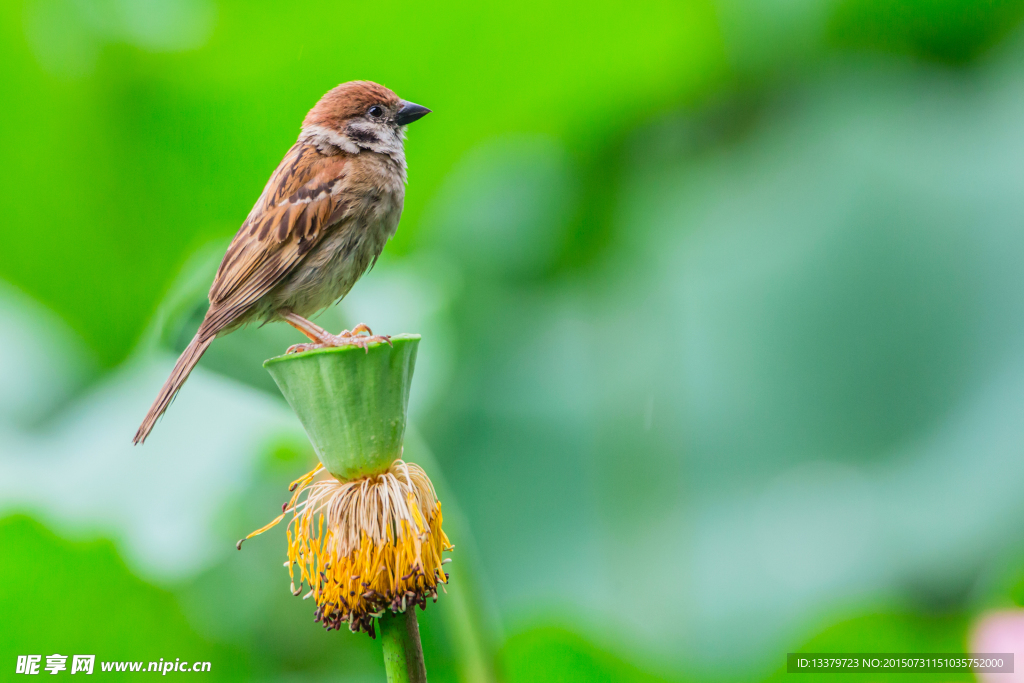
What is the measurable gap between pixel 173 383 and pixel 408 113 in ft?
1.92

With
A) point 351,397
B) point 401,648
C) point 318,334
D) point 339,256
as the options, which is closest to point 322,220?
point 339,256

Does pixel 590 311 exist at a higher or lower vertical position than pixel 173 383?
higher

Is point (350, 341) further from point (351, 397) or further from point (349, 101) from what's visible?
point (349, 101)

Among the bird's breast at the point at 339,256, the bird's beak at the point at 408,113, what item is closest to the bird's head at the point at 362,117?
the bird's beak at the point at 408,113

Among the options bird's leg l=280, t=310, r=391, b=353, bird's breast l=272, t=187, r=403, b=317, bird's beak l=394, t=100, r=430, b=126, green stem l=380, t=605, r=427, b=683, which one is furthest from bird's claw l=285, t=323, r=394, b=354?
bird's beak l=394, t=100, r=430, b=126

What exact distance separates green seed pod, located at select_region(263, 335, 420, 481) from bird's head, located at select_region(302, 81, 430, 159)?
0.58 m

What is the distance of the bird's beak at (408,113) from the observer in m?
1.18

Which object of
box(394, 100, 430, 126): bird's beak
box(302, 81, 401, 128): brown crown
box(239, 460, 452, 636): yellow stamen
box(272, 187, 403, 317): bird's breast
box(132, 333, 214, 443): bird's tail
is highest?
box(302, 81, 401, 128): brown crown

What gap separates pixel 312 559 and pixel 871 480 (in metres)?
1.15

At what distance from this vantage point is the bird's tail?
2.75 feet

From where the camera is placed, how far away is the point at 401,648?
0.70 meters

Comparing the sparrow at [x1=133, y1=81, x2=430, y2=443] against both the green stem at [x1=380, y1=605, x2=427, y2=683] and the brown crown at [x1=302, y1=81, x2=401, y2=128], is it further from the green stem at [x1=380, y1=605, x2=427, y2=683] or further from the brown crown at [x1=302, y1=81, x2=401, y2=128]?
the green stem at [x1=380, y1=605, x2=427, y2=683]

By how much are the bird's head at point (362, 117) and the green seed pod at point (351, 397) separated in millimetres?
582

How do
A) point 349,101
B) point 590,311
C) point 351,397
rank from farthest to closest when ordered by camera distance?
1. point 590,311
2. point 349,101
3. point 351,397
